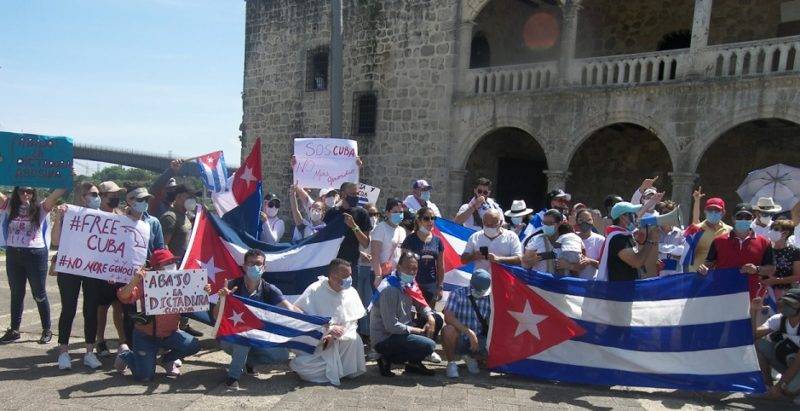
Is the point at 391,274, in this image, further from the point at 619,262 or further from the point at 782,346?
the point at 782,346

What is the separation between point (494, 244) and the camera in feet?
21.9

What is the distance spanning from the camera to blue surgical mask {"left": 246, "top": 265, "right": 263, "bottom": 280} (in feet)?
18.7

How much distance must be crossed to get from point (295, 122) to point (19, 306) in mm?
12431

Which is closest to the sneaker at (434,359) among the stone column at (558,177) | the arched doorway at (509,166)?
the stone column at (558,177)

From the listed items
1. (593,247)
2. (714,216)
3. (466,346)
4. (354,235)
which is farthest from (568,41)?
(466,346)

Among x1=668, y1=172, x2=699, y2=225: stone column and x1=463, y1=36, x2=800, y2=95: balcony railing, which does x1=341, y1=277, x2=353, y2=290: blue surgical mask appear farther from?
x1=463, y1=36, x2=800, y2=95: balcony railing

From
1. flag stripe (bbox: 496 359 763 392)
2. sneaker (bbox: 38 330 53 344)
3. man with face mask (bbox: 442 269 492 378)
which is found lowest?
sneaker (bbox: 38 330 53 344)

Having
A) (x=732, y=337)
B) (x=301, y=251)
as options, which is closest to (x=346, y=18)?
(x=301, y=251)

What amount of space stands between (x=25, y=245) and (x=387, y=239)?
163 inches

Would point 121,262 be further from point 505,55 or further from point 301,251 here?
point 505,55

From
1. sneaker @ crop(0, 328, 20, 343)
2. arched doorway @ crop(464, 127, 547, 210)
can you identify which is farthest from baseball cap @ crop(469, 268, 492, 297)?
arched doorway @ crop(464, 127, 547, 210)

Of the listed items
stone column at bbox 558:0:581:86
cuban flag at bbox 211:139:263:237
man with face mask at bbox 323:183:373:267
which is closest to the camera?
man with face mask at bbox 323:183:373:267

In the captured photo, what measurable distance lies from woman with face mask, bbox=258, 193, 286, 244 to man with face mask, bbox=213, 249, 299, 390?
7.61 feet

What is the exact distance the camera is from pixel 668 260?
24.0ft
